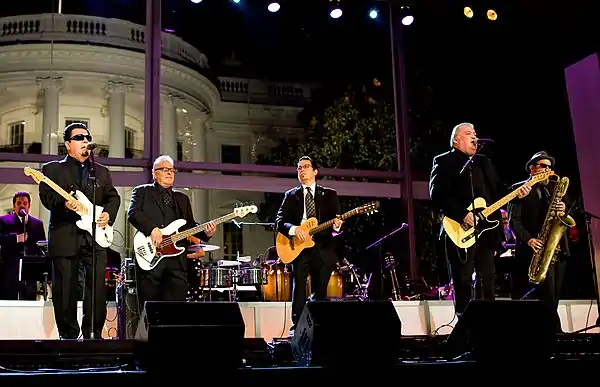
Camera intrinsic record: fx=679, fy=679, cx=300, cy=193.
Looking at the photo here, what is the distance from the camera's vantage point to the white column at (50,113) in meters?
22.4

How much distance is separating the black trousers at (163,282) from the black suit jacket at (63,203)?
0.53 meters

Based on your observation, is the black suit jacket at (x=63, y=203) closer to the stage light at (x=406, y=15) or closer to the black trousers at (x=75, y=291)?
the black trousers at (x=75, y=291)

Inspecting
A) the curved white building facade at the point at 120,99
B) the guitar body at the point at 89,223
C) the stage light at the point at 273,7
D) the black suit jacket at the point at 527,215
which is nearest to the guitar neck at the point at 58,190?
the guitar body at the point at 89,223

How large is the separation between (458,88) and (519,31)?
2.54 meters

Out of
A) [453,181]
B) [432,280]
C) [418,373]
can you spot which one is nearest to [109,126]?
[432,280]

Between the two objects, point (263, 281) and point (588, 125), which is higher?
point (588, 125)

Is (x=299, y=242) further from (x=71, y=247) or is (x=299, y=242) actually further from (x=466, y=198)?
(x=71, y=247)

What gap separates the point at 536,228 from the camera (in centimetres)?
718

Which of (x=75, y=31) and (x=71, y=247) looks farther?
(x=75, y=31)

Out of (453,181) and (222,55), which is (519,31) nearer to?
(453,181)

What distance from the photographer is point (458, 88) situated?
12.9 m

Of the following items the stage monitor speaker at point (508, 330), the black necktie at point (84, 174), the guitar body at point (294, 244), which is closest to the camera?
the stage monitor speaker at point (508, 330)

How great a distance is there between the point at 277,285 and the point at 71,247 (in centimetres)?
443

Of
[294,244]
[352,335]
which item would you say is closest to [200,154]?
[294,244]
